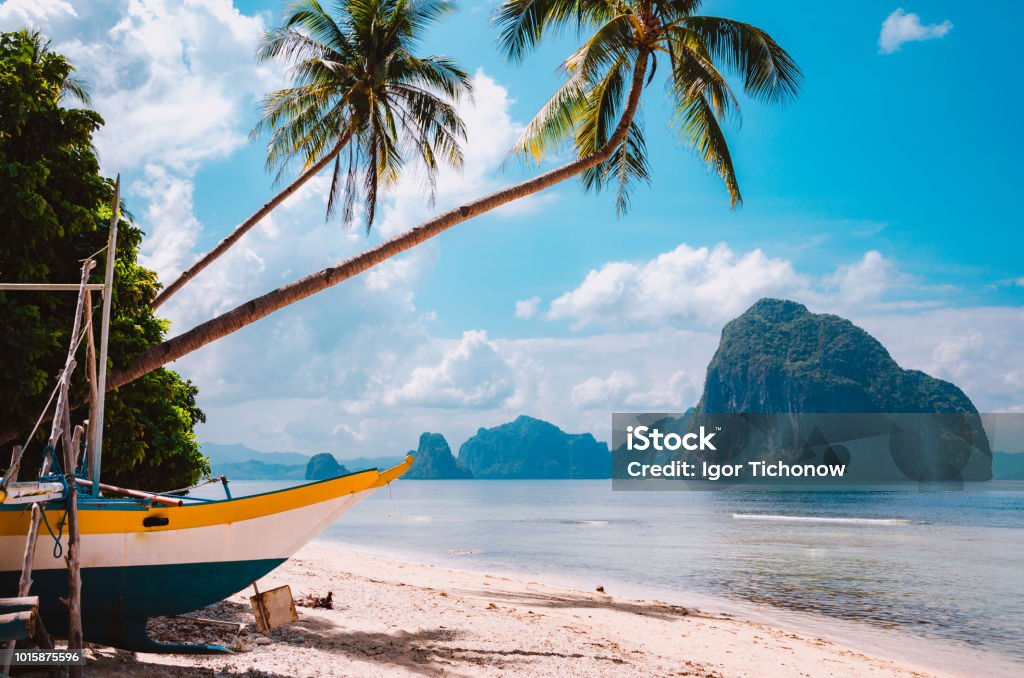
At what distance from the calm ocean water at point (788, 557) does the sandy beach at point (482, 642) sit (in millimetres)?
3173

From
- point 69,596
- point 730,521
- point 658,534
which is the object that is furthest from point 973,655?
point 730,521

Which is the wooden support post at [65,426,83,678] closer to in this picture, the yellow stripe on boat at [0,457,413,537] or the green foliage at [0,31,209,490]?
the yellow stripe on boat at [0,457,413,537]

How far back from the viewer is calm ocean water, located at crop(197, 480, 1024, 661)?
481 inches

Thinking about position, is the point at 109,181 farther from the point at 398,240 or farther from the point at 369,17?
the point at 369,17

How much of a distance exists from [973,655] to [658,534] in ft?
63.0

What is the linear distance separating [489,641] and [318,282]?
13.4 feet

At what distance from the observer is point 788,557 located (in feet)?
65.6

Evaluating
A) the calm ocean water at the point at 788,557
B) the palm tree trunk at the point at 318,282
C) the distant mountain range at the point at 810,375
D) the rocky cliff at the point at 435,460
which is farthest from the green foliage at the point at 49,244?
the rocky cliff at the point at 435,460

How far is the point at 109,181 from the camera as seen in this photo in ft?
24.4

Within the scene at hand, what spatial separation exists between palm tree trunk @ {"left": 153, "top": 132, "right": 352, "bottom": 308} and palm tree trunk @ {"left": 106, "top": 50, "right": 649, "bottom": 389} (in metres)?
2.85

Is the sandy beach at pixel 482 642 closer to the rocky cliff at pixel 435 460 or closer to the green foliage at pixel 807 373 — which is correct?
the green foliage at pixel 807 373

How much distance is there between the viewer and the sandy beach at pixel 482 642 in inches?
213

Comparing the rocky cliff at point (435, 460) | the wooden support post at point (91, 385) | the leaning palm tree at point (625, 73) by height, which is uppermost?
the leaning palm tree at point (625, 73)

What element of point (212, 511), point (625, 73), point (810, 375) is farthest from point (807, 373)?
point (212, 511)
